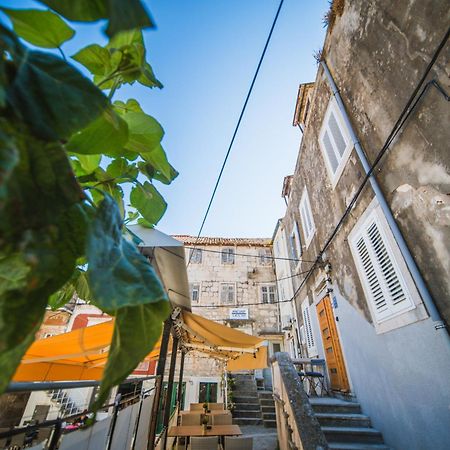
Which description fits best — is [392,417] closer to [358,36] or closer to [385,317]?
[385,317]

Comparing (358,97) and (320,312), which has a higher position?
(358,97)

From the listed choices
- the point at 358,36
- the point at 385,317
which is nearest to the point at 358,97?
the point at 358,36

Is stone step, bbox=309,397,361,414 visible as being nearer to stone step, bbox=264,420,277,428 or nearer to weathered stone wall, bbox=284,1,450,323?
weathered stone wall, bbox=284,1,450,323

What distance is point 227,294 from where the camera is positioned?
16234mm

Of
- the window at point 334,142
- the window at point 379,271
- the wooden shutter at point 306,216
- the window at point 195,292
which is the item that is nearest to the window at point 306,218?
the wooden shutter at point 306,216

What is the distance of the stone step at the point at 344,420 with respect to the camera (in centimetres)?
460

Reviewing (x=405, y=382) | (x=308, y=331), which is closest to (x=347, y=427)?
(x=405, y=382)

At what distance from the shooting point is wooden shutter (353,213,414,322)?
4.05m

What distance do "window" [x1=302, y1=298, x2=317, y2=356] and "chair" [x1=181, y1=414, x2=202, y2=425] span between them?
4270mm

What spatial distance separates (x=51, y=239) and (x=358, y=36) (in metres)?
6.50

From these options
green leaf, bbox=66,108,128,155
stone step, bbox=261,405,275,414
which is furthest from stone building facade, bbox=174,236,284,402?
green leaf, bbox=66,108,128,155

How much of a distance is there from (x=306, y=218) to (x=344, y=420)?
5492 mm

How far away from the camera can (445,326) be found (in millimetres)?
3180

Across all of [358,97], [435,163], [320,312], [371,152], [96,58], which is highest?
[358,97]
